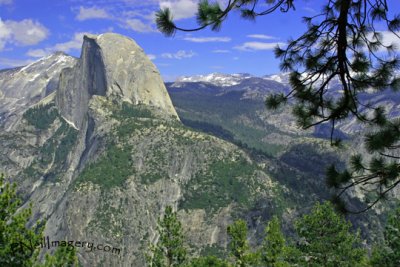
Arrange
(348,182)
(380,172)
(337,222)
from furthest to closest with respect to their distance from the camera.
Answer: (337,222)
(348,182)
(380,172)

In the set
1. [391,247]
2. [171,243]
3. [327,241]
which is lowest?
[171,243]

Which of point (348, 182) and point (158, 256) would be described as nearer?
point (348, 182)

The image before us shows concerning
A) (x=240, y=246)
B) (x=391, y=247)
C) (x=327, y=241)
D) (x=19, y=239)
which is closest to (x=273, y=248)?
(x=240, y=246)

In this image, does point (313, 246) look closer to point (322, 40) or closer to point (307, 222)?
point (307, 222)

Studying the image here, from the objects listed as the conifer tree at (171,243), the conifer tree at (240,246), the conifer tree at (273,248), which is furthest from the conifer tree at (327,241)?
the conifer tree at (171,243)

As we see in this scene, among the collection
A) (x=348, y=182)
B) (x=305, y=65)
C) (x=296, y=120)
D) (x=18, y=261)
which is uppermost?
(x=305, y=65)

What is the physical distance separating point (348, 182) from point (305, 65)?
3457 mm

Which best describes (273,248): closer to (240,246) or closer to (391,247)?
(240,246)

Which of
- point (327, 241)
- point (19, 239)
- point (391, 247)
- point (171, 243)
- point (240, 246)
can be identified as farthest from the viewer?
point (240, 246)

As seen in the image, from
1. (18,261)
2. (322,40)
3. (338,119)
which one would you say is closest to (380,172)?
(338,119)

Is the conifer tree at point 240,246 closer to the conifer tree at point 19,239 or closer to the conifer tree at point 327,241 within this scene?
the conifer tree at point 327,241

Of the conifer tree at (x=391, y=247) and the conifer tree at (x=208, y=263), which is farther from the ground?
the conifer tree at (x=391, y=247)

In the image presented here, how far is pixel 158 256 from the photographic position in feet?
158

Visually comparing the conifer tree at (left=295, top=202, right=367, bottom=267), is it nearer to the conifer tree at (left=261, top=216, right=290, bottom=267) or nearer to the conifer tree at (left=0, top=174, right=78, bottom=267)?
the conifer tree at (left=261, top=216, right=290, bottom=267)
